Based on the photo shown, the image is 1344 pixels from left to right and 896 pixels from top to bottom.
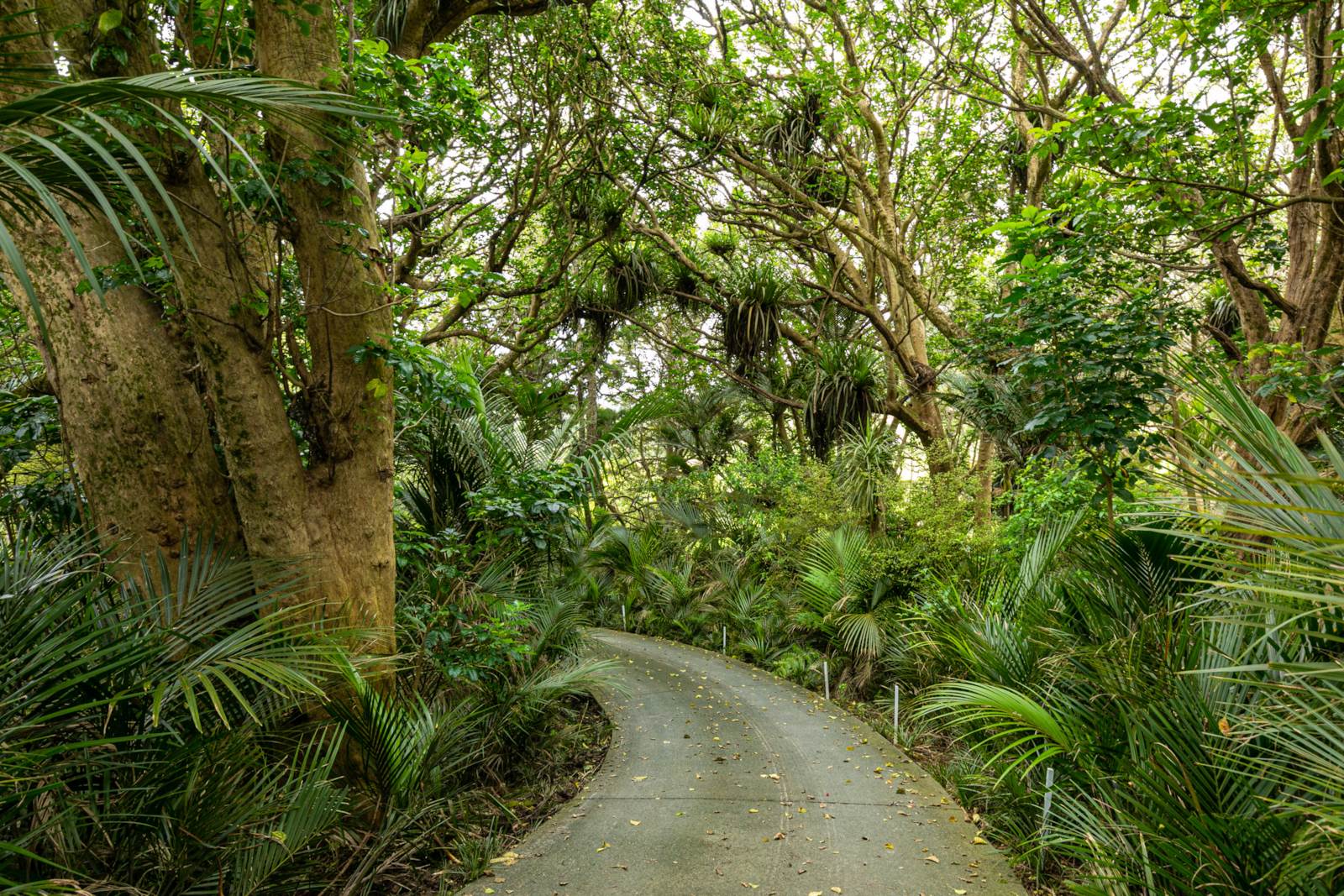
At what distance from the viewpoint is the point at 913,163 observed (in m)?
11.1

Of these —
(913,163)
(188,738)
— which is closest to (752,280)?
(913,163)

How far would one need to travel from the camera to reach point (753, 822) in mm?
4730

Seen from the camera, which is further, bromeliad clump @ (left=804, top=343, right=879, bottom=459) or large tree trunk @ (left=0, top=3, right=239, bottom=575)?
bromeliad clump @ (left=804, top=343, right=879, bottom=459)

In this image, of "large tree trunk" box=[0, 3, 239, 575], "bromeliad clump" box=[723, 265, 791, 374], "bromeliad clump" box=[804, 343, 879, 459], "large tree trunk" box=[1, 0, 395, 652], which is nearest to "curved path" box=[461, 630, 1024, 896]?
"large tree trunk" box=[1, 0, 395, 652]

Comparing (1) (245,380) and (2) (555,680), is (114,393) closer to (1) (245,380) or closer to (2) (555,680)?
(1) (245,380)

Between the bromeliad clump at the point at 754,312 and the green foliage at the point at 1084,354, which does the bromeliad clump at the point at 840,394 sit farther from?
the green foliage at the point at 1084,354

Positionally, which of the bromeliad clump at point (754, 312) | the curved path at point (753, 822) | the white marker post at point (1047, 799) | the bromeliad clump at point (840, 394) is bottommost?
the curved path at point (753, 822)

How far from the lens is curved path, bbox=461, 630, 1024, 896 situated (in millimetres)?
3986

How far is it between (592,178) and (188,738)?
779 centimetres

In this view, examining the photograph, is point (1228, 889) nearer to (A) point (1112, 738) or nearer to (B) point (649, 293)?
(A) point (1112, 738)

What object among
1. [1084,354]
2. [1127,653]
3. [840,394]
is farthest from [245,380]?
[840,394]

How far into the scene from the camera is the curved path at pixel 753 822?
399 centimetres

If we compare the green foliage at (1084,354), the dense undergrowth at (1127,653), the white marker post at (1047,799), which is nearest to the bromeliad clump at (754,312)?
the dense undergrowth at (1127,653)

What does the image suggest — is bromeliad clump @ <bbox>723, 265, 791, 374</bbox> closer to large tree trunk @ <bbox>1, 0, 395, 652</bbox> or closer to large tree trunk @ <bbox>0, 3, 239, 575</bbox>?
large tree trunk @ <bbox>1, 0, 395, 652</bbox>
